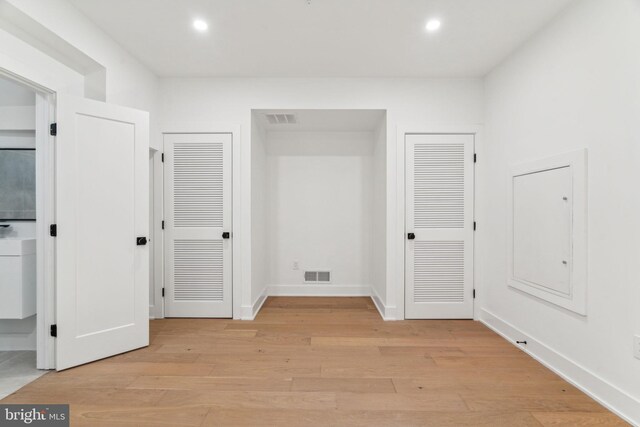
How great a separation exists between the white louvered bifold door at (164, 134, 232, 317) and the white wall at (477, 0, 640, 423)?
2.91 m

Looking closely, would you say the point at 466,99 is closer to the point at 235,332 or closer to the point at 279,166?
the point at 279,166

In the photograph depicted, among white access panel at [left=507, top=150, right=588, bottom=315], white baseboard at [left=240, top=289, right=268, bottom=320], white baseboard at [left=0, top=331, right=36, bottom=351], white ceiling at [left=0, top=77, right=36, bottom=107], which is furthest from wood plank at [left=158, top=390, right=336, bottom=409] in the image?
white ceiling at [left=0, top=77, right=36, bottom=107]

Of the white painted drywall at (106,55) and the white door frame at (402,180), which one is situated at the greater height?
the white painted drywall at (106,55)

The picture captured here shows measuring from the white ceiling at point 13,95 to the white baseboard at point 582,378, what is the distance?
467cm

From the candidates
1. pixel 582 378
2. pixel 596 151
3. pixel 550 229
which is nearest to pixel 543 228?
pixel 550 229

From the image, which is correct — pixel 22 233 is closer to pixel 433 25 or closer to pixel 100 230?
pixel 100 230

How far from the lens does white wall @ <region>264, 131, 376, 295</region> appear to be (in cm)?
429

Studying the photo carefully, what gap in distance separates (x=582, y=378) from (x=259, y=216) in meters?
3.28

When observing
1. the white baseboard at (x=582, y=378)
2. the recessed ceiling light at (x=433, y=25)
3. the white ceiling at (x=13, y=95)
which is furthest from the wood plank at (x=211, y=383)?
the recessed ceiling light at (x=433, y=25)

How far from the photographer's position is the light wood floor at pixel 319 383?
1758mm

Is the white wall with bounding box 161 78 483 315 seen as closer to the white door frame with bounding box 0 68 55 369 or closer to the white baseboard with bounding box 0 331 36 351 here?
the white door frame with bounding box 0 68 55 369

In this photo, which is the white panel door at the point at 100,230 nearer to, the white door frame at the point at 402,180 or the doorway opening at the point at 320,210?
the doorway opening at the point at 320,210

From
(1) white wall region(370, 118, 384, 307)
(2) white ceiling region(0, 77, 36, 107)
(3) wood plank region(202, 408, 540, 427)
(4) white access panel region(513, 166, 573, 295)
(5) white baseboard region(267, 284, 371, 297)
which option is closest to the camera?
(3) wood plank region(202, 408, 540, 427)

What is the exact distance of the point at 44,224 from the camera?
225cm
